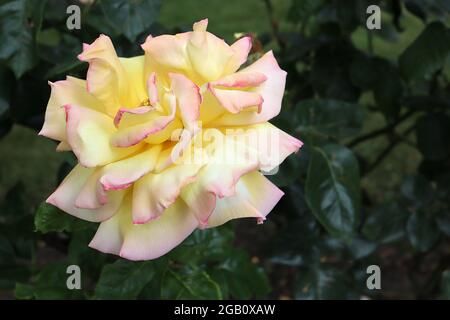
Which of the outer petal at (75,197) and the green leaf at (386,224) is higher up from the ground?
the outer petal at (75,197)

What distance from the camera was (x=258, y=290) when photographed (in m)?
Result: 1.34

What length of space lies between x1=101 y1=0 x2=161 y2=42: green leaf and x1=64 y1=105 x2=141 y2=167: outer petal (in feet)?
1.12

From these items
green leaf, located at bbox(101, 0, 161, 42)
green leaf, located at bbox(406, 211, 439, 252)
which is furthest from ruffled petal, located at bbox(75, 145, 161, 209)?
green leaf, located at bbox(406, 211, 439, 252)

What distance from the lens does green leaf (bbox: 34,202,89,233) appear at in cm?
86

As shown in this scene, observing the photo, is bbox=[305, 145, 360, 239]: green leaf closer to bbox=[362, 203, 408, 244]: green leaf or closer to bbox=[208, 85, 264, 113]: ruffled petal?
bbox=[362, 203, 408, 244]: green leaf

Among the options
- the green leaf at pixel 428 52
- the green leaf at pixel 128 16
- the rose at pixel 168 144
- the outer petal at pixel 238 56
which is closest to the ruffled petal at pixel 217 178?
the rose at pixel 168 144

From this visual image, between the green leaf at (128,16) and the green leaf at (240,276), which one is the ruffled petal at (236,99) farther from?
the green leaf at (240,276)

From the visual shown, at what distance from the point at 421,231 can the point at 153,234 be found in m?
0.86

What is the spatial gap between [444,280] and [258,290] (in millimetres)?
340

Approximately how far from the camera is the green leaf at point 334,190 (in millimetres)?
1152

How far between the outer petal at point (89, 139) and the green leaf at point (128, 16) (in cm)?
34

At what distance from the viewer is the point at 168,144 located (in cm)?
72

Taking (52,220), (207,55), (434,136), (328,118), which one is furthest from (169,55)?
(434,136)

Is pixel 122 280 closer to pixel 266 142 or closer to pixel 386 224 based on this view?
pixel 266 142
